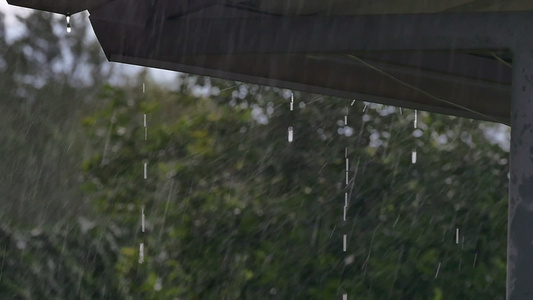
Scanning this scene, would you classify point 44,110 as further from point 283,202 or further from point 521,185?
point 521,185

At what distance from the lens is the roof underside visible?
2537 millimetres

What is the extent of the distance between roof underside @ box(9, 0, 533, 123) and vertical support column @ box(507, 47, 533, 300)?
3.8 inches

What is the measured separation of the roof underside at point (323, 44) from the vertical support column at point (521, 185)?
0.10m

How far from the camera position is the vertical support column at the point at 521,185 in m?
2.26

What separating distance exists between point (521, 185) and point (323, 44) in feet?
2.14

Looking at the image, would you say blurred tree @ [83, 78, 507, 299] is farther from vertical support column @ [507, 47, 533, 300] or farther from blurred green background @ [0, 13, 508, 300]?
vertical support column @ [507, 47, 533, 300]

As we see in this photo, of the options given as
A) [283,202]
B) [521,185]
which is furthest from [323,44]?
[283,202]

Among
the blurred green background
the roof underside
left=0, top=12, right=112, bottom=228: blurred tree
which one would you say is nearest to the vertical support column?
the roof underside

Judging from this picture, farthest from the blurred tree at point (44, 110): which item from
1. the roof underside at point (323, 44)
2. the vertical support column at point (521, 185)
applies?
the vertical support column at point (521, 185)

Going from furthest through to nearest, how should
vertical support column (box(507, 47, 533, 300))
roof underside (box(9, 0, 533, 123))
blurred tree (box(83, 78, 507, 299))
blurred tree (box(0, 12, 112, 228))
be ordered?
blurred tree (box(0, 12, 112, 228)), blurred tree (box(83, 78, 507, 299)), roof underside (box(9, 0, 533, 123)), vertical support column (box(507, 47, 533, 300))

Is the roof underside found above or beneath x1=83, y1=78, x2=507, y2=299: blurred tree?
above

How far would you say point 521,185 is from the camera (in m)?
2.28

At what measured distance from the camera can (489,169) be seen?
6988 mm

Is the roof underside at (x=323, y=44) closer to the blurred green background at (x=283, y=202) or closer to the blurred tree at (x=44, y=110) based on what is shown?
the blurred green background at (x=283, y=202)
